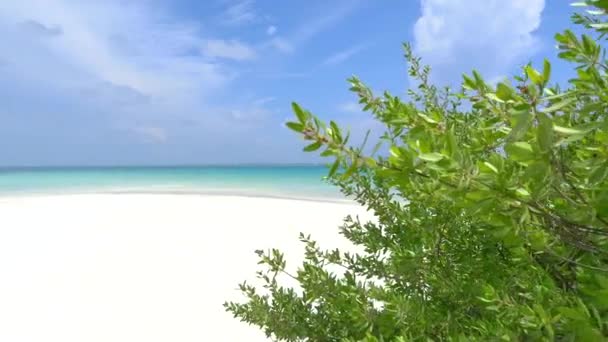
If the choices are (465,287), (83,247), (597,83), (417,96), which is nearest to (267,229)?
(83,247)

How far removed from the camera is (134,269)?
8.41 metres

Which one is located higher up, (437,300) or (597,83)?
(597,83)

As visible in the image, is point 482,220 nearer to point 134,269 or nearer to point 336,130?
point 336,130

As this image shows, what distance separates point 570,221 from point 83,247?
1094cm

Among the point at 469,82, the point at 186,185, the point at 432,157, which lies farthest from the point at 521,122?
the point at 186,185

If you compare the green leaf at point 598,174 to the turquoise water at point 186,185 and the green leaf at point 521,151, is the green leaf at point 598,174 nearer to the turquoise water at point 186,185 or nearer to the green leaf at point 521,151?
the green leaf at point 521,151

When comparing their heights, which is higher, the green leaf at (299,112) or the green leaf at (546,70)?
the green leaf at (546,70)

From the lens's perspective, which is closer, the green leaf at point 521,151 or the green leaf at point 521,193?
the green leaf at point 521,151

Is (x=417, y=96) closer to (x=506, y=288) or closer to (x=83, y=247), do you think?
(x=506, y=288)

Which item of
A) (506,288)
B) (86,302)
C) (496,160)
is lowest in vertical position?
(86,302)

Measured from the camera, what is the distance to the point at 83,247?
10.5 m

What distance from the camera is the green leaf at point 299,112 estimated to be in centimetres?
84

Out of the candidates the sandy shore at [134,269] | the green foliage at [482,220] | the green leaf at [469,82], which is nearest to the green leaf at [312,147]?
the green foliage at [482,220]

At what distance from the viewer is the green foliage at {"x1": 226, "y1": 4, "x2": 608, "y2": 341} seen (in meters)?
0.86
